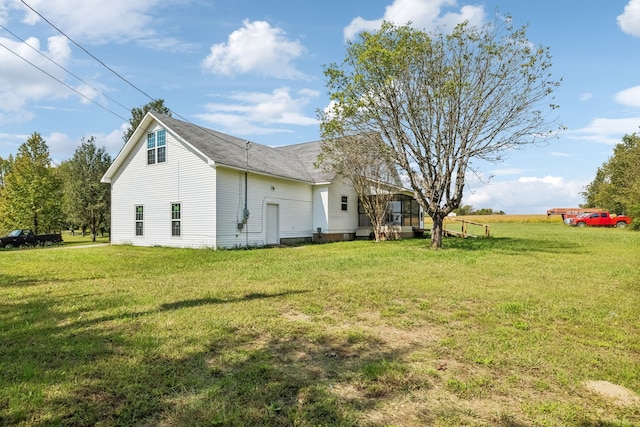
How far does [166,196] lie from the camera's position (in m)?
17.3

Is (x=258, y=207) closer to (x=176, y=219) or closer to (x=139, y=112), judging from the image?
(x=176, y=219)

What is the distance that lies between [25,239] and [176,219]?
13.2m

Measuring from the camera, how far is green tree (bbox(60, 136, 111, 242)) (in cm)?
3021

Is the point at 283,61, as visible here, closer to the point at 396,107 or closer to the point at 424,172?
the point at 396,107

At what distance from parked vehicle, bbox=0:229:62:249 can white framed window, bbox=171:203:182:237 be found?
12750 millimetres

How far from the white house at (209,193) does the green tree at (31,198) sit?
16505mm

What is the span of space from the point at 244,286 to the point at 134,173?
1430cm

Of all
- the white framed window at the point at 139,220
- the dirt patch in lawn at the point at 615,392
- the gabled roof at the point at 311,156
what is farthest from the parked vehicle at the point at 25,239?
the dirt patch in lawn at the point at 615,392

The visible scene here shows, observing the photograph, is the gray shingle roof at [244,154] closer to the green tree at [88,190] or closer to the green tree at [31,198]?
the green tree at [88,190]

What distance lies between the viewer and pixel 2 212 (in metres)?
30.8

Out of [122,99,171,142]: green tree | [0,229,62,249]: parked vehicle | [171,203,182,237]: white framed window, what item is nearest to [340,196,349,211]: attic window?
[171,203,182,237]: white framed window

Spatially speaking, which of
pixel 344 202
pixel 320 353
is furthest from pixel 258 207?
pixel 320 353

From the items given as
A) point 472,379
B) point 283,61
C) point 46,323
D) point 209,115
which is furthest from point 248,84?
point 472,379

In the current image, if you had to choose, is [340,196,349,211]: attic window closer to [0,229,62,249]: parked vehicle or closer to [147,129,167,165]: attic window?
[147,129,167,165]: attic window
